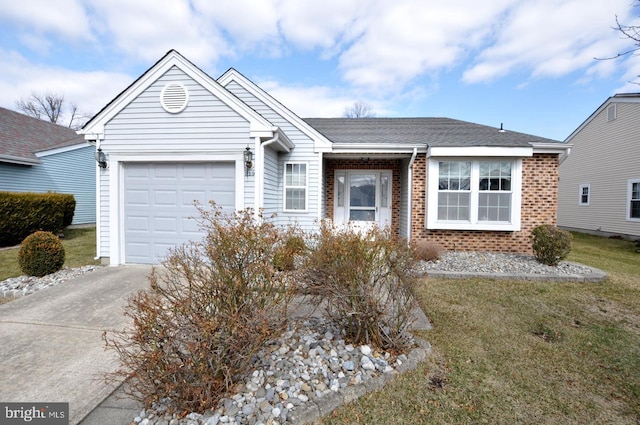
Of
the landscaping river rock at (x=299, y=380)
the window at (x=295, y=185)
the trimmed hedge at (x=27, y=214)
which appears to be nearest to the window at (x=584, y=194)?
the window at (x=295, y=185)

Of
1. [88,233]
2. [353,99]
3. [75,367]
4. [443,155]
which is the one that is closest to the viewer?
[75,367]

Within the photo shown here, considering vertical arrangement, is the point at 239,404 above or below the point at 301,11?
below

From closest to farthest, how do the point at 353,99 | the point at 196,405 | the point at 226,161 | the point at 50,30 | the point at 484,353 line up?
the point at 196,405
the point at 484,353
the point at 226,161
the point at 50,30
the point at 353,99

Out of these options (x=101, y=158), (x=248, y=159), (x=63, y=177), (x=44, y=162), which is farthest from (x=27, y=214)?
(x=248, y=159)

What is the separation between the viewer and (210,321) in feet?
7.34

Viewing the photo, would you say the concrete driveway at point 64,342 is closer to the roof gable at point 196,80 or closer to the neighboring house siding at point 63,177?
the roof gable at point 196,80

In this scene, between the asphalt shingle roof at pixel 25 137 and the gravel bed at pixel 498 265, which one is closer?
the gravel bed at pixel 498 265

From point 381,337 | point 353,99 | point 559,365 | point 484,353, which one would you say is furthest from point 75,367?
point 353,99

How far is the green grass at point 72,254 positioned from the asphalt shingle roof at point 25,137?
12.3 ft

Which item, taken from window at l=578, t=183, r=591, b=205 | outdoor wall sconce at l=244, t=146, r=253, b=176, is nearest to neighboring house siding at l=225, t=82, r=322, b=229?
outdoor wall sconce at l=244, t=146, r=253, b=176

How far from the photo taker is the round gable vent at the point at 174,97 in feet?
22.0

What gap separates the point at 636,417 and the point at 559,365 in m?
0.73

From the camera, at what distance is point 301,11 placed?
8.43 metres

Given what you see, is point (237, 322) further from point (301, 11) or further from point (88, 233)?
point (88, 233)
